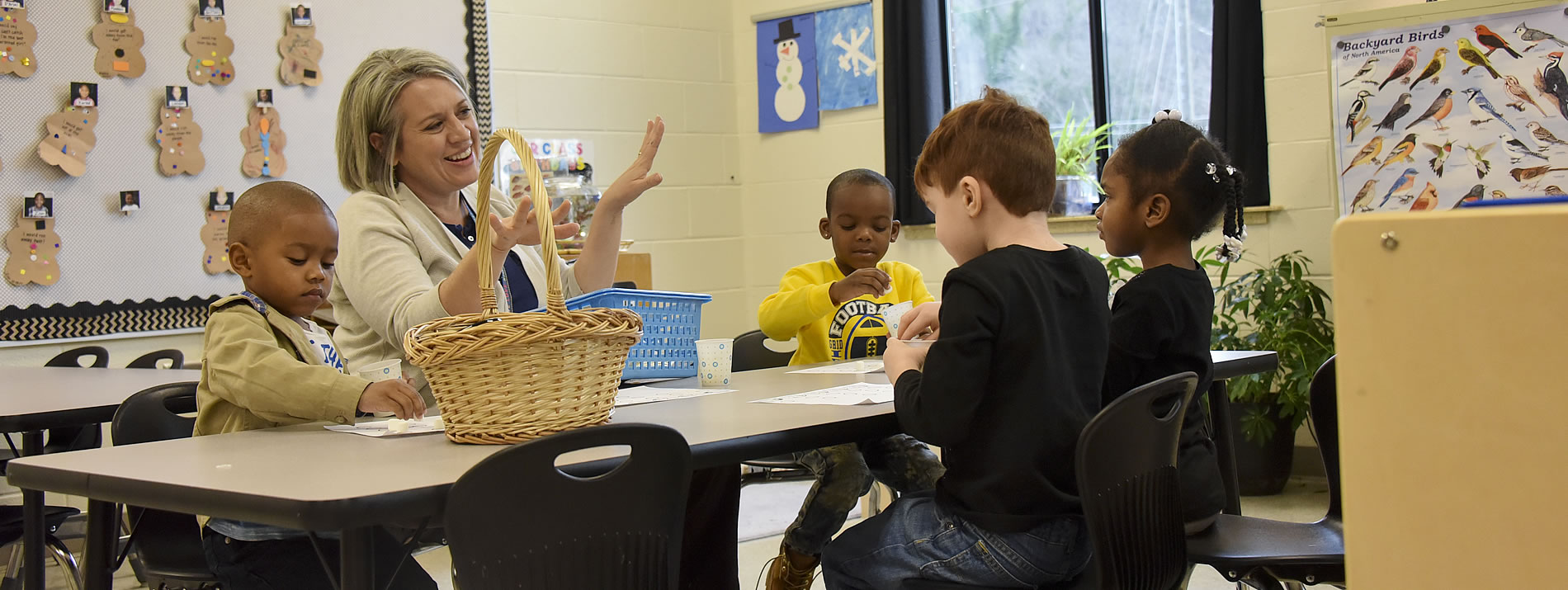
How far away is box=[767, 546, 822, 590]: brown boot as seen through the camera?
89.3 inches

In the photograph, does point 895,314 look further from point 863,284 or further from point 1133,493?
point 1133,493

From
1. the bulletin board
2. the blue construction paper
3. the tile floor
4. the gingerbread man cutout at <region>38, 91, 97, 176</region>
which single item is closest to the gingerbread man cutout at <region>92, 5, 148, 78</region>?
the bulletin board

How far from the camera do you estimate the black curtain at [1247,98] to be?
4.28 m

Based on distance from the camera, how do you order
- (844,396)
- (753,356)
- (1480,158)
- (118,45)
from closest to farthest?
(844,396)
(753,356)
(1480,158)
(118,45)

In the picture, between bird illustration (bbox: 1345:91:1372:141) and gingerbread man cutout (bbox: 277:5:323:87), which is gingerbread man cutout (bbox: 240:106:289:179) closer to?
gingerbread man cutout (bbox: 277:5:323:87)

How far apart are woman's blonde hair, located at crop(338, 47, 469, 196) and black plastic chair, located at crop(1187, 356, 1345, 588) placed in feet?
4.93

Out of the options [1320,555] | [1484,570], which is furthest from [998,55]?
[1484,570]

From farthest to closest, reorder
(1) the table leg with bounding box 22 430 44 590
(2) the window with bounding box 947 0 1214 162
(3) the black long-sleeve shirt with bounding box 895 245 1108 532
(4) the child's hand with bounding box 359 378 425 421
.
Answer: (2) the window with bounding box 947 0 1214 162, (1) the table leg with bounding box 22 430 44 590, (4) the child's hand with bounding box 359 378 425 421, (3) the black long-sleeve shirt with bounding box 895 245 1108 532

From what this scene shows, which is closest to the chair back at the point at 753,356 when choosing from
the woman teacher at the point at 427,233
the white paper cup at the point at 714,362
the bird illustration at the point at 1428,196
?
→ the woman teacher at the point at 427,233

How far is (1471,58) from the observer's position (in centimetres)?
371

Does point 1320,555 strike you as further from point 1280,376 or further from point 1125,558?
point 1280,376

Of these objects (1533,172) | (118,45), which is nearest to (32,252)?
(118,45)

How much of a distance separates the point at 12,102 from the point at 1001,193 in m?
3.45

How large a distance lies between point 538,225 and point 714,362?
0.65 meters
